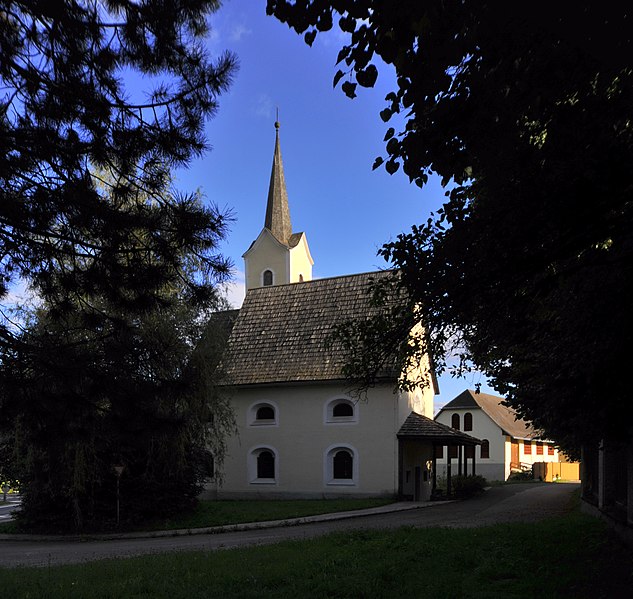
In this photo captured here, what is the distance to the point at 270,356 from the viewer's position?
107 ft

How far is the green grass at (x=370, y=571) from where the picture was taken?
8602 mm

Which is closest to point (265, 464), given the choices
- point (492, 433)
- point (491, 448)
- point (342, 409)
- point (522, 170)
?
point (342, 409)

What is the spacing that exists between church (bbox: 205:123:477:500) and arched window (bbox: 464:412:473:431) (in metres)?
21.5

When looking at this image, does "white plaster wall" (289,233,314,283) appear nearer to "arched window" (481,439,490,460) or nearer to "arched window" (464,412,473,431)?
"arched window" (464,412,473,431)

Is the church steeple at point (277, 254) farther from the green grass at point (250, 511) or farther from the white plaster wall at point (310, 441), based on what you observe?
the green grass at point (250, 511)

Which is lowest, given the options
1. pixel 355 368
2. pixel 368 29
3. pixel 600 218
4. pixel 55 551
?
pixel 55 551

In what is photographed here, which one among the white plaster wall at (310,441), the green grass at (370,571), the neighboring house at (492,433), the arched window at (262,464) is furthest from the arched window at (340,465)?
the neighboring house at (492,433)

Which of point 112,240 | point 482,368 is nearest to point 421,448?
point 482,368

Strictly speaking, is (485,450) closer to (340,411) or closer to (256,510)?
(340,411)

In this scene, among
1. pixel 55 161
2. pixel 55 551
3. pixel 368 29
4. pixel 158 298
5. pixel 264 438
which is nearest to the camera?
pixel 368 29

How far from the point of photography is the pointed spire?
1916 inches

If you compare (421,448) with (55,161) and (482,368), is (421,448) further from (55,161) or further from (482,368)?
(55,161)

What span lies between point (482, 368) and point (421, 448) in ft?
61.9

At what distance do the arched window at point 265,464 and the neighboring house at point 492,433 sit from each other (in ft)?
82.2
